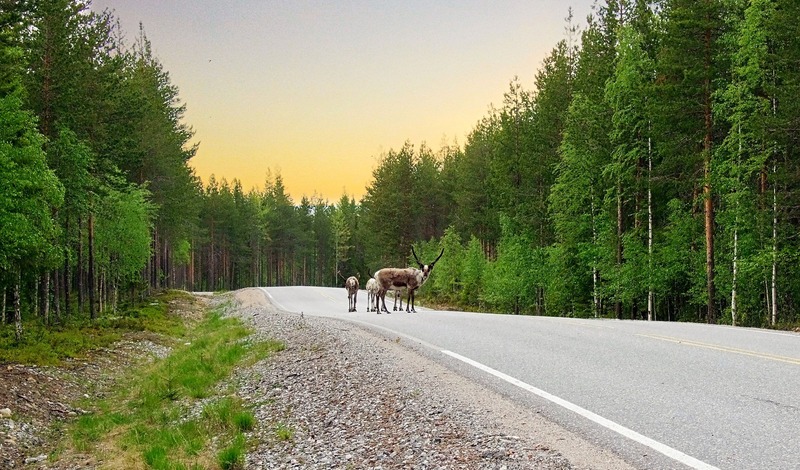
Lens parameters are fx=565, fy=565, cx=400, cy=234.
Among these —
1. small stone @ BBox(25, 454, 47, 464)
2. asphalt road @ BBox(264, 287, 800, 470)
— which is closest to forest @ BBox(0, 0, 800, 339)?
small stone @ BBox(25, 454, 47, 464)

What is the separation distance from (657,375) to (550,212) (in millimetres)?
26183

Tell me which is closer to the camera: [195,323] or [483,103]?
[195,323]

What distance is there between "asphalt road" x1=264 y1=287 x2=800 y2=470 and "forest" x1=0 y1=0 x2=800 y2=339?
939 centimetres

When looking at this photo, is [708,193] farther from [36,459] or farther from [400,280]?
[36,459]

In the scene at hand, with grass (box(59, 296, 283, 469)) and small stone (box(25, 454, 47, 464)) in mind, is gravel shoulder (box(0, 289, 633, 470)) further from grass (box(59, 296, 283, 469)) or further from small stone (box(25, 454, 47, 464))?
grass (box(59, 296, 283, 469))

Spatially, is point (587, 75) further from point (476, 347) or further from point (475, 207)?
point (476, 347)

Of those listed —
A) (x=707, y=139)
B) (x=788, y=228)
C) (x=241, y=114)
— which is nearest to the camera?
(x=788, y=228)

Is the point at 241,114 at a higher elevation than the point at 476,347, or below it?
higher

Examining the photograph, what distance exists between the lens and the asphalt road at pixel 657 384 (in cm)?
491

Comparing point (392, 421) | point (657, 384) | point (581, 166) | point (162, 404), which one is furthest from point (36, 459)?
point (581, 166)

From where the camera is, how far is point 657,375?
7.72 metres

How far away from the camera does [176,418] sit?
1034 centimetres

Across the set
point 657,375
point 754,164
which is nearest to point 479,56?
point 754,164

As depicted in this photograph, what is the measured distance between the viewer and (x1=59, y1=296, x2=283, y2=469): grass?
314 inches
